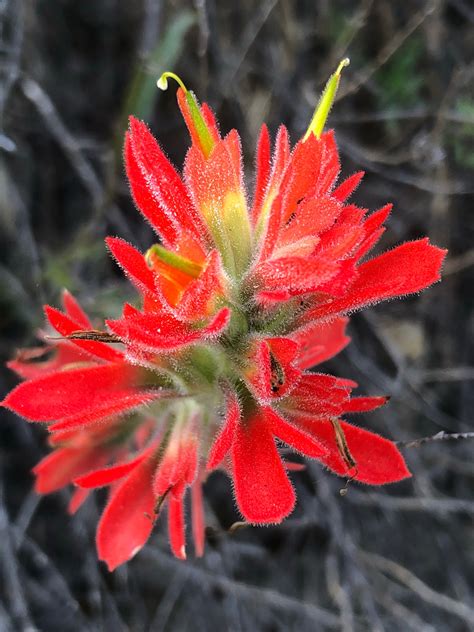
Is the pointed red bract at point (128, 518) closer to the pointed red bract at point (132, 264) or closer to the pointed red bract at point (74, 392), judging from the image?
the pointed red bract at point (74, 392)

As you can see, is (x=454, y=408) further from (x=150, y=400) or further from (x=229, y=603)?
(x=150, y=400)

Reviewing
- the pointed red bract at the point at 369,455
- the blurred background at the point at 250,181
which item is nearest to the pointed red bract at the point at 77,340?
the pointed red bract at the point at 369,455

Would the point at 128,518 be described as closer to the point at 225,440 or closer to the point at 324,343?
the point at 225,440

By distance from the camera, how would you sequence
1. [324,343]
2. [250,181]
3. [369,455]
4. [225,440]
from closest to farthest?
1. [225,440]
2. [369,455]
3. [324,343]
4. [250,181]

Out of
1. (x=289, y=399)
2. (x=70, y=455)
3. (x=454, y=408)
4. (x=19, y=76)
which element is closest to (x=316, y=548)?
(x=454, y=408)

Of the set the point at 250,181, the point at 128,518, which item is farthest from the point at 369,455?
the point at 250,181

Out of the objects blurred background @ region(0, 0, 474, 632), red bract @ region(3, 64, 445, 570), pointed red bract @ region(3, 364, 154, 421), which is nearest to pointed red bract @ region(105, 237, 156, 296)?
red bract @ region(3, 64, 445, 570)
